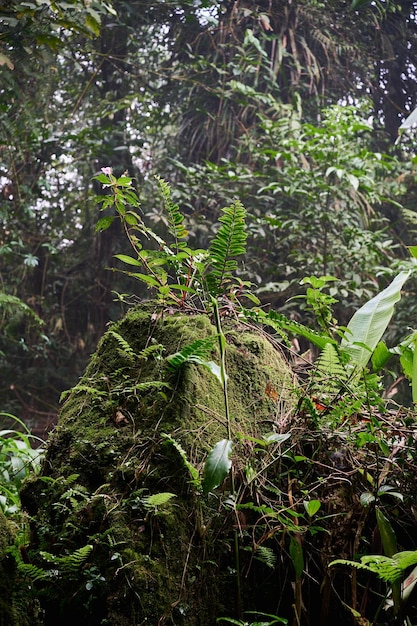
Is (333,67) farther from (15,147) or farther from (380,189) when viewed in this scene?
(15,147)

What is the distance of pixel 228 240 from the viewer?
160 centimetres

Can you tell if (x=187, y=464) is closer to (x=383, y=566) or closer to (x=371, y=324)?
(x=383, y=566)

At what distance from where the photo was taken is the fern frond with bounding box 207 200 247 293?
62.2 inches

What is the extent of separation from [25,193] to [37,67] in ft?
3.49

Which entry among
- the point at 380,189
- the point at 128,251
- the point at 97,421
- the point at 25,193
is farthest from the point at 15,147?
the point at 97,421

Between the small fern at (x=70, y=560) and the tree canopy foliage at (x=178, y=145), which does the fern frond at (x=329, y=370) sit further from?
the tree canopy foliage at (x=178, y=145)

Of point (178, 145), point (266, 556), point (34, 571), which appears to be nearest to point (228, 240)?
point (266, 556)

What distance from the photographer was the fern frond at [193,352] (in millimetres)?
1377

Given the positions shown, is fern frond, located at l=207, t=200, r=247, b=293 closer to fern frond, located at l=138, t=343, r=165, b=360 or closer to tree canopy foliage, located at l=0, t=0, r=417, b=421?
fern frond, located at l=138, t=343, r=165, b=360

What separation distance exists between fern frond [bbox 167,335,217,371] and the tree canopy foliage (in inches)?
142

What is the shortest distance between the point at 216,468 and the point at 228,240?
24.5 inches

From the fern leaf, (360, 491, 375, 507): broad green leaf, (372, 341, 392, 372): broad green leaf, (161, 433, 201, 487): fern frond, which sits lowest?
the fern leaf

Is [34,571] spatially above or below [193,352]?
below

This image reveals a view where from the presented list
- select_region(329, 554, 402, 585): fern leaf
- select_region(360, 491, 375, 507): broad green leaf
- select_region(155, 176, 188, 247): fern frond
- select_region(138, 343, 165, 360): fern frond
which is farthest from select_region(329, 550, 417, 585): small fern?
select_region(155, 176, 188, 247): fern frond
